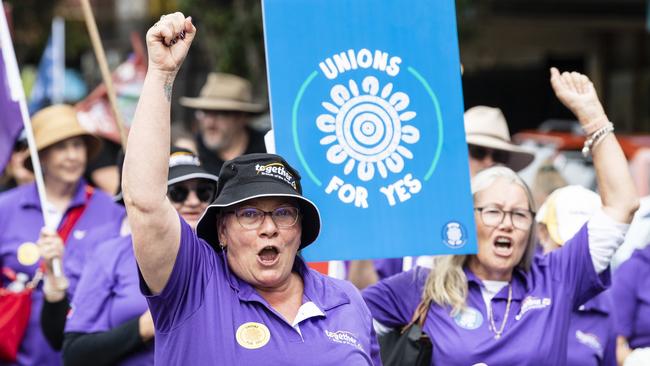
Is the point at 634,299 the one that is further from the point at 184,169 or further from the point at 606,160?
the point at 184,169

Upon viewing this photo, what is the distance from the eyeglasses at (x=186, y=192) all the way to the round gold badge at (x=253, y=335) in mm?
1602

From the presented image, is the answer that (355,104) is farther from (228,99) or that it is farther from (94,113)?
(94,113)

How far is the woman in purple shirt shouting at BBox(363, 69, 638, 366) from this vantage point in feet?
16.6

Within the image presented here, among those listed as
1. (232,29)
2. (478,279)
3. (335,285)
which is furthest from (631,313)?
(232,29)

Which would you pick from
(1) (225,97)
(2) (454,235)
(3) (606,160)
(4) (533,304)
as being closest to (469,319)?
(4) (533,304)

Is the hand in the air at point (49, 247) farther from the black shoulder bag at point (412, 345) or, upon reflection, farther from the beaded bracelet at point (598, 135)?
the beaded bracelet at point (598, 135)

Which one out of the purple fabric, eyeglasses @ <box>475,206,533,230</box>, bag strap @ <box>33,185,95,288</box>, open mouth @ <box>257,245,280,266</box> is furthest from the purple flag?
open mouth @ <box>257,245,280,266</box>

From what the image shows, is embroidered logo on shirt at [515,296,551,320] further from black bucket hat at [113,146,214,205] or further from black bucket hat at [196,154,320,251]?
black bucket hat at [113,146,214,205]

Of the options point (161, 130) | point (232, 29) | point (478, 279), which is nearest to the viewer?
point (161, 130)

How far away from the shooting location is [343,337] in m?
4.25

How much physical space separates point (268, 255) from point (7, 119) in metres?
3.26

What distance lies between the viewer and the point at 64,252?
22.4 feet

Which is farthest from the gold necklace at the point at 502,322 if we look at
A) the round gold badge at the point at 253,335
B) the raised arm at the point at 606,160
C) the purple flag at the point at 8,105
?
the purple flag at the point at 8,105

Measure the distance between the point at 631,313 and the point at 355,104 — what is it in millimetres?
2332
